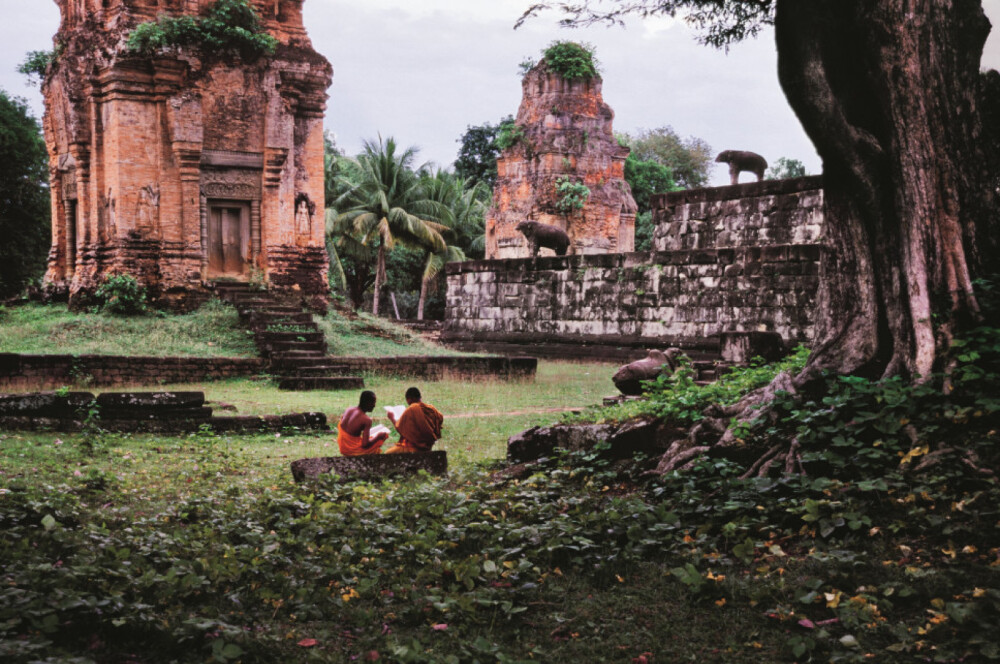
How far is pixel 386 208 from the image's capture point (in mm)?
36344

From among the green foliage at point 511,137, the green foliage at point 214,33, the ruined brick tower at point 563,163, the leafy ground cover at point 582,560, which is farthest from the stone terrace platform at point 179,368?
the green foliage at point 511,137

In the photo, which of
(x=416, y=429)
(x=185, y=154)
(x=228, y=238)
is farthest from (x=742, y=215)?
(x=416, y=429)

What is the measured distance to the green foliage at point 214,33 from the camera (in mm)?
18172

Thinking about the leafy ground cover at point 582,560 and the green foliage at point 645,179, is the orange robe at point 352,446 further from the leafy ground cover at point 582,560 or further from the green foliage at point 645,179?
the green foliage at point 645,179

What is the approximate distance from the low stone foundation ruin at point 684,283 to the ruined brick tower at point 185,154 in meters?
5.04

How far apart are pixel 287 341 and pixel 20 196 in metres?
17.9

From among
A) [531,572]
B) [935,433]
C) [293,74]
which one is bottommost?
[531,572]

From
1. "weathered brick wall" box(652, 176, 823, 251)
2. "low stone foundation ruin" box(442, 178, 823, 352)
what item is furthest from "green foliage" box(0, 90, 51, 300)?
"weathered brick wall" box(652, 176, 823, 251)

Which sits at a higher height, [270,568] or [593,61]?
[593,61]

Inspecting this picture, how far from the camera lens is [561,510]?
18.4ft

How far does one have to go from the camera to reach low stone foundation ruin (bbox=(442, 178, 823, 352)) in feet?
53.1

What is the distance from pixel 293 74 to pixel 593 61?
13.1m

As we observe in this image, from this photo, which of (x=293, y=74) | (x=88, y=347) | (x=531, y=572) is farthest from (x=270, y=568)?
(x=293, y=74)

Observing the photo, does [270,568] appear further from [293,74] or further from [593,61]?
[593,61]
